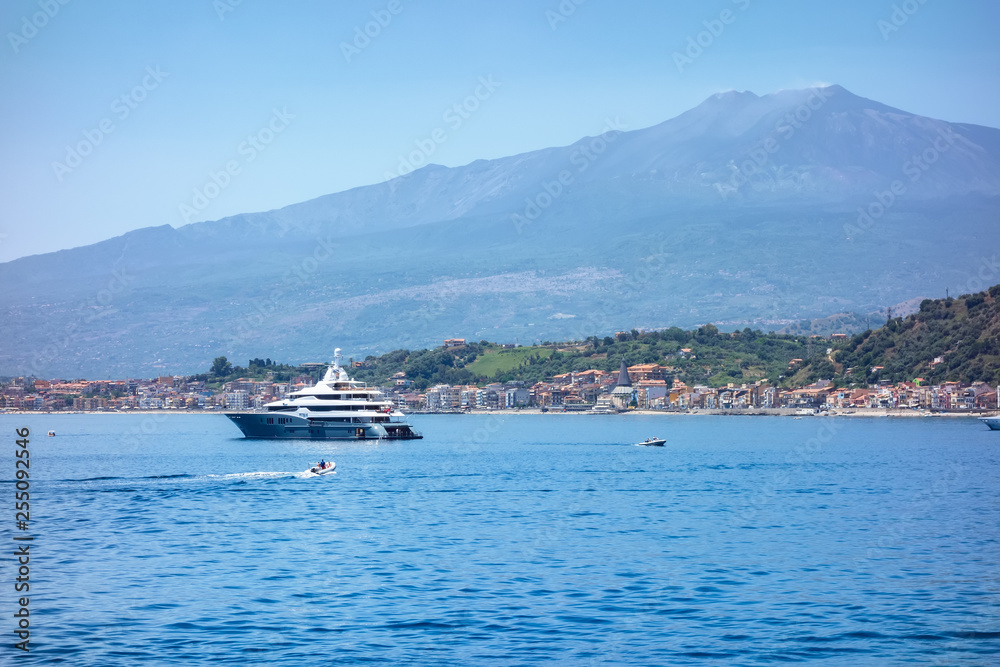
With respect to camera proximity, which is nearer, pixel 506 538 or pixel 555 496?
pixel 506 538

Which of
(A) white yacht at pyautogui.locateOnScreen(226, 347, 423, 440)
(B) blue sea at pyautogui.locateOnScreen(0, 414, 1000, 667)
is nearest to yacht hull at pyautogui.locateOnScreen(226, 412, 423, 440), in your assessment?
(A) white yacht at pyautogui.locateOnScreen(226, 347, 423, 440)

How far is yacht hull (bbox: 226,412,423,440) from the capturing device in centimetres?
10181

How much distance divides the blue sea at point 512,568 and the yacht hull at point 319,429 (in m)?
35.2

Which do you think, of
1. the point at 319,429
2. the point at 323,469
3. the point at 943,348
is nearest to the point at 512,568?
the point at 323,469

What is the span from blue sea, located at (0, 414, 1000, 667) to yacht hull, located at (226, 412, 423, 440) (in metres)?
35.2

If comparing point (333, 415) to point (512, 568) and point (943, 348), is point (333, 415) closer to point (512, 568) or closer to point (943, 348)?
point (512, 568)

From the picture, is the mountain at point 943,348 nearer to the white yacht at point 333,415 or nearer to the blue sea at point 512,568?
the white yacht at point 333,415

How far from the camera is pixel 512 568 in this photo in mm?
32156

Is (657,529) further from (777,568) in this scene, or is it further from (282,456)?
(282,456)

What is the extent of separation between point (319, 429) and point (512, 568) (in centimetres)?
7195

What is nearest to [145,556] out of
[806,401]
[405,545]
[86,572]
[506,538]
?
[86,572]

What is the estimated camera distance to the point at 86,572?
31406mm

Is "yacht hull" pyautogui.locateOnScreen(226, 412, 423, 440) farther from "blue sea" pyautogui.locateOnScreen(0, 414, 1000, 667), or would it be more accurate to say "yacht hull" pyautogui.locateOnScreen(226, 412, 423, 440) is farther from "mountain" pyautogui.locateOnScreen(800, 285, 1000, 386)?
"mountain" pyautogui.locateOnScreen(800, 285, 1000, 386)

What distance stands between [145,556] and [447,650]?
1475 centimetres
